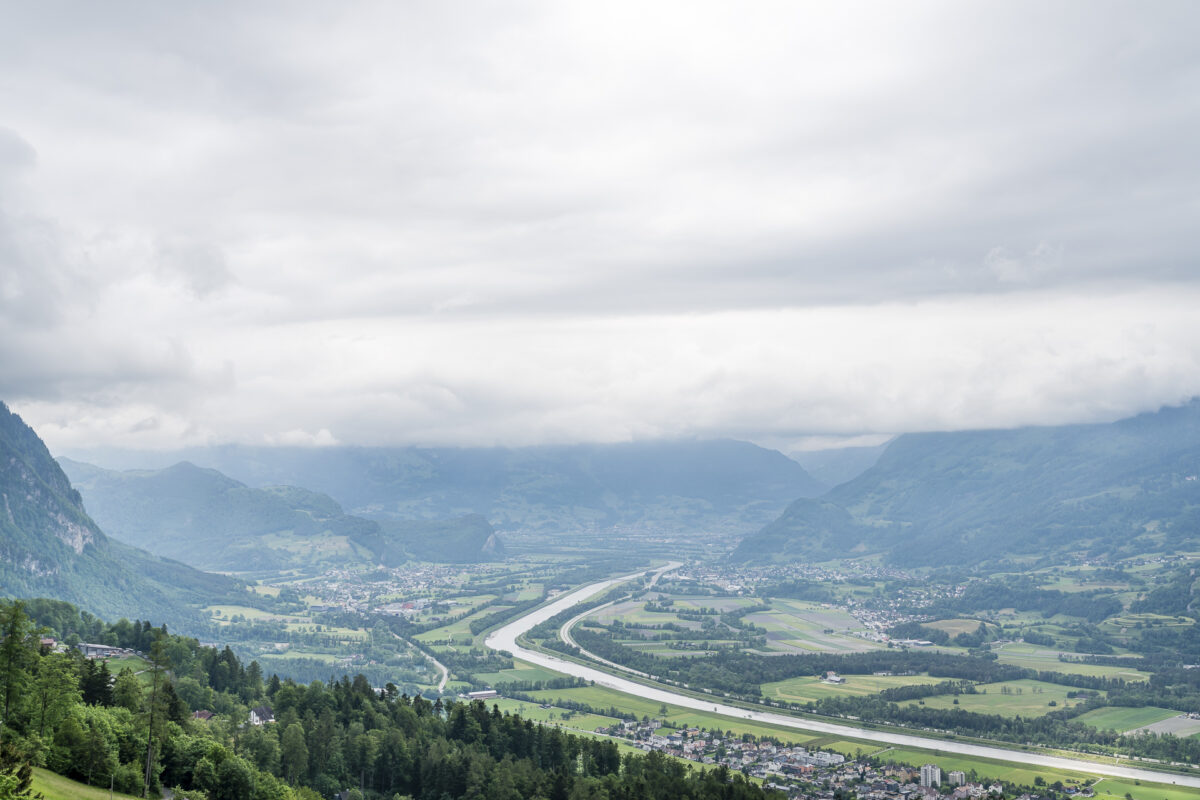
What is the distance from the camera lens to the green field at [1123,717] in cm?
11600

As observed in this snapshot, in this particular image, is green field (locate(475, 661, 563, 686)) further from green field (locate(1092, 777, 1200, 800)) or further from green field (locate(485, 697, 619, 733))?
green field (locate(1092, 777, 1200, 800))

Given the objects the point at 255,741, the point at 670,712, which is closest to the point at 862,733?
the point at 670,712

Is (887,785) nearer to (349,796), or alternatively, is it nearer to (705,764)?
(705,764)

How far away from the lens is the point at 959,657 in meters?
160

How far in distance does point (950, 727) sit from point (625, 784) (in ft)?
226

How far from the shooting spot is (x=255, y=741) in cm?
5881

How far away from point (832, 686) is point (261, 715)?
94486 mm

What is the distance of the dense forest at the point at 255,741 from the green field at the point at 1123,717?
7399 centimetres

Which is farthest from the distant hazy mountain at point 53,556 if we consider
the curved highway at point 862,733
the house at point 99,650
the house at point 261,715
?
the house at point 261,715

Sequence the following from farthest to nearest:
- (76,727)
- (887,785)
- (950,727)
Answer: (950,727) → (887,785) → (76,727)

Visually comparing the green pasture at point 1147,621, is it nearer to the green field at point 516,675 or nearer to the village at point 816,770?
the village at point 816,770

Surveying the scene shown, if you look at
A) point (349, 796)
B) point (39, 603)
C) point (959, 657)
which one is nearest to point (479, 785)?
point (349, 796)

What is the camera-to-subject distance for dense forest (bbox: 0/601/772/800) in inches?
1719

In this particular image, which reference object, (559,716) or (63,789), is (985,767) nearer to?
(559,716)
